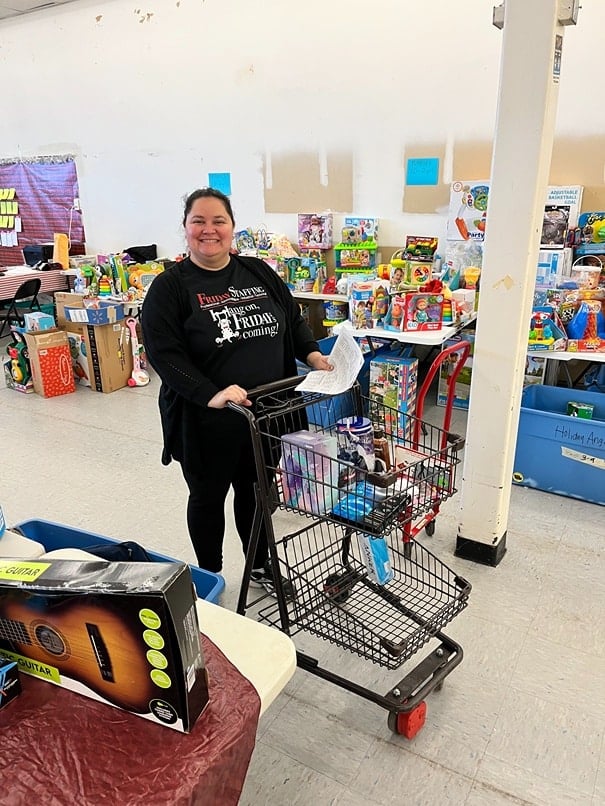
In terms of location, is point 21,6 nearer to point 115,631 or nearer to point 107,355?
point 107,355

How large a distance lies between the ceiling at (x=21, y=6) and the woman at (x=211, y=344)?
5.47m

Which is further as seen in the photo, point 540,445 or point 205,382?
point 540,445

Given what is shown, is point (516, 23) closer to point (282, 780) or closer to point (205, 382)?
point (205, 382)

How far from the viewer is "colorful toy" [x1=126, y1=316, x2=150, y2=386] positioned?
5.12 metres

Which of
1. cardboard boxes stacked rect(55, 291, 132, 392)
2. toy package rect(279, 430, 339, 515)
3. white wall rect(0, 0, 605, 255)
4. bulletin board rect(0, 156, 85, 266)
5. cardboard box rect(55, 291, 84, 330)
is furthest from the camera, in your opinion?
bulletin board rect(0, 156, 85, 266)

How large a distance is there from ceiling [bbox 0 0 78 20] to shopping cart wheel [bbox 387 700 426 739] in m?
6.89

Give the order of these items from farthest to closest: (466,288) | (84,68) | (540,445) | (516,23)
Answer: (84,68) < (466,288) < (540,445) < (516,23)

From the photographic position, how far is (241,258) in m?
2.23

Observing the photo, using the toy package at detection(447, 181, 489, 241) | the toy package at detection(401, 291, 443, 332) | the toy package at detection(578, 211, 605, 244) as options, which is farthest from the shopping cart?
the toy package at detection(447, 181, 489, 241)

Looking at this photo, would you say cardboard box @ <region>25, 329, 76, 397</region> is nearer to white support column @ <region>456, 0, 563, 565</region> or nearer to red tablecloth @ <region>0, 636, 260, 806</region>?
white support column @ <region>456, 0, 563, 565</region>

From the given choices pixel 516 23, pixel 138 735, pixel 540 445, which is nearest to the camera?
pixel 138 735

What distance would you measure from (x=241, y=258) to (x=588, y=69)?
3086 mm

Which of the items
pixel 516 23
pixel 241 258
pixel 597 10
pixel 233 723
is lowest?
pixel 233 723

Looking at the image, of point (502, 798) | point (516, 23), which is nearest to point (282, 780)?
point (502, 798)
